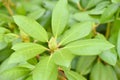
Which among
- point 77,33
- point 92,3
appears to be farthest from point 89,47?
point 92,3

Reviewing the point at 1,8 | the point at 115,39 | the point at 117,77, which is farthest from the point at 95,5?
the point at 1,8

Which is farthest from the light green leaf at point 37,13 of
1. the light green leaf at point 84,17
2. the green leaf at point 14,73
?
the green leaf at point 14,73

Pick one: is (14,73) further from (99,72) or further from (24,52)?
(99,72)

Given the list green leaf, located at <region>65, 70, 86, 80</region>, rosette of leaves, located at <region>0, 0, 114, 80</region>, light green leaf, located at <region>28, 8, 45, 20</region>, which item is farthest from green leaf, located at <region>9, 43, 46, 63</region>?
light green leaf, located at <region>28, 8, 45, 20</region>

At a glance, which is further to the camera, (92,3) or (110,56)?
(92,3)

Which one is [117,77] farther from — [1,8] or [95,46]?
[1,8]

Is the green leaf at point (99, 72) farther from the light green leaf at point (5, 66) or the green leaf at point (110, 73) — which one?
the light green leaf at point (5, 66)
